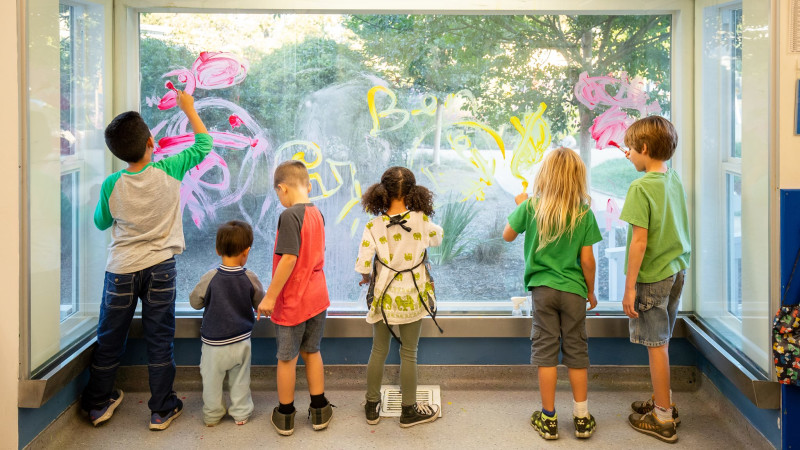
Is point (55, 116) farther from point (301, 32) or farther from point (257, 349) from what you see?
point (257, 349)

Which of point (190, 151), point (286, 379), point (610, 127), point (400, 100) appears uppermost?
point (400, 100)

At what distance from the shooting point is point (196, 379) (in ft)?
11.3

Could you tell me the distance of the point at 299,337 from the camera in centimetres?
299

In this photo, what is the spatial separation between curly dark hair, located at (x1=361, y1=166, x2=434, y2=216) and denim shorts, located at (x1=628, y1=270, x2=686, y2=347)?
2.95ft

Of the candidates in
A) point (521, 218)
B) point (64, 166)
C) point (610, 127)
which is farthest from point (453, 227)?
point (64, 166)

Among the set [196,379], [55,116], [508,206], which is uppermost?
[55,116]

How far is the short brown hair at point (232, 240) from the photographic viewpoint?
119 inches

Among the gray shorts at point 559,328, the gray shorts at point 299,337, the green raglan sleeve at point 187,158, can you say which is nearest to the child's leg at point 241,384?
the gray shorts at point 299,337

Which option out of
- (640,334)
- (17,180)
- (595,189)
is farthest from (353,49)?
(640,334)

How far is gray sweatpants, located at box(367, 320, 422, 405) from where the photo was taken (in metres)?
3.02

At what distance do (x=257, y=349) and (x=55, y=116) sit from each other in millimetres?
1308

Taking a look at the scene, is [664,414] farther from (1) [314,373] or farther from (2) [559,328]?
(1) [314,373]

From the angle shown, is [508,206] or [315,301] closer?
[315,301]

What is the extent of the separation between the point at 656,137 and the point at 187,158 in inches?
72.8
